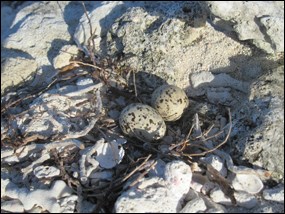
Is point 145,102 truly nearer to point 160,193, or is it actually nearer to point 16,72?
point 160,193

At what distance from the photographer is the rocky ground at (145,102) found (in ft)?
9.91

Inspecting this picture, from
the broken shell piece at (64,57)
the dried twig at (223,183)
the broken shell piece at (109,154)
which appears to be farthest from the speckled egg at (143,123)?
the broken shell piece at (64,57)

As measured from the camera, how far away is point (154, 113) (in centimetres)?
333

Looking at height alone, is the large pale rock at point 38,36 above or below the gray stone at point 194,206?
above

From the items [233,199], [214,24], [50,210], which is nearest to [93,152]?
[50,210]

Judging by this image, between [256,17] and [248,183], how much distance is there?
1.14 meters

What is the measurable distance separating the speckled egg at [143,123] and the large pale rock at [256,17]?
2.69ft

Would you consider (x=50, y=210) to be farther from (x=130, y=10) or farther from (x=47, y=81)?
(x=130, y=10)

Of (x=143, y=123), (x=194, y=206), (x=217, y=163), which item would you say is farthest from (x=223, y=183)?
(x=143, y=123)

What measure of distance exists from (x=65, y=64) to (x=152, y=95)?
94cm

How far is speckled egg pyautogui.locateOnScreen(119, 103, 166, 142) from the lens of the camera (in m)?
3.29

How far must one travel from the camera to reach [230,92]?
11.8 ft

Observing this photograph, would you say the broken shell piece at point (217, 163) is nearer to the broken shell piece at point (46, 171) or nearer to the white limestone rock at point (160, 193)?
the white limestone rock at point (160, 193)

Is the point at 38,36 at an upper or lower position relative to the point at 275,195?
upper
